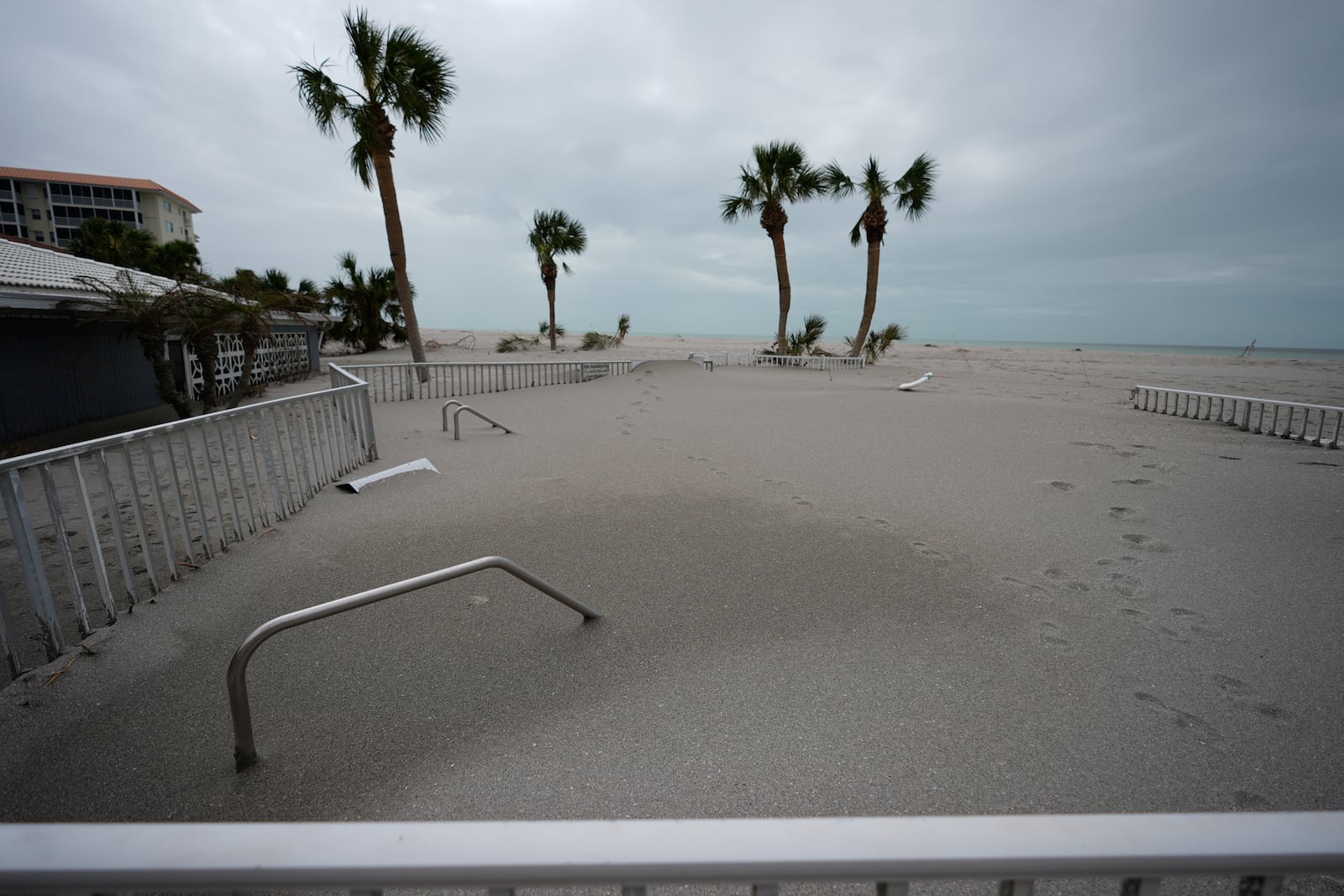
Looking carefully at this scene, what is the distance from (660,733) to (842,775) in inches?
28.6

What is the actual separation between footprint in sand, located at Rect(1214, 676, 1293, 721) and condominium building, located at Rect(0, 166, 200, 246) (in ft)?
244

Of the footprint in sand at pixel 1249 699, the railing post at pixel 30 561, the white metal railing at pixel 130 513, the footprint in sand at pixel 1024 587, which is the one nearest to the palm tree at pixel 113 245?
the white metal railing at pixel 130 513

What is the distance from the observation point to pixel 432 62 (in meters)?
15.7

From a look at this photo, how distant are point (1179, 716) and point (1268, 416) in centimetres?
1281

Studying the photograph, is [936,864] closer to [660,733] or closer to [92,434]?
[660,733]

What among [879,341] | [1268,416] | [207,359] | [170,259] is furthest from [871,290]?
[170,259]

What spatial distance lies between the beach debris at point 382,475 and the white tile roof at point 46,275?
4.46 meters

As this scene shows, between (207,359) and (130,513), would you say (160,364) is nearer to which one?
(207,359)

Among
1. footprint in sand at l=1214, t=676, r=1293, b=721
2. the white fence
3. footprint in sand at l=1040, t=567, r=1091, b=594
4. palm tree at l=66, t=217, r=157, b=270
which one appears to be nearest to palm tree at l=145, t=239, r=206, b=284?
palm tree at l=66, t=217, r=157, b=270

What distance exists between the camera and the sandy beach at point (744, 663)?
7.63 ft

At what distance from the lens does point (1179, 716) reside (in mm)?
2693

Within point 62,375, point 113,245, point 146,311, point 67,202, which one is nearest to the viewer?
point 146,311

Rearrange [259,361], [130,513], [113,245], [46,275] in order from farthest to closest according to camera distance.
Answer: [113,245], [259,361], [46,275], [130,513]

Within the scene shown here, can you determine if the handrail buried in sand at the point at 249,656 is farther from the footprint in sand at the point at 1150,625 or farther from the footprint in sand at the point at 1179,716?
the footprint in sand at the point at 1150,625
